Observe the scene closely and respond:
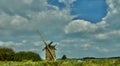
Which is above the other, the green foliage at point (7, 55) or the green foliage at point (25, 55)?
the green foliage at point (7, 55)

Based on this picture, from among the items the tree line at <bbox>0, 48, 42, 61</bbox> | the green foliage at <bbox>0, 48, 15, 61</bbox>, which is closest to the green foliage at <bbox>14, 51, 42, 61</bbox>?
the tree line at <bbox>0, 48, 42, 61</bbox>

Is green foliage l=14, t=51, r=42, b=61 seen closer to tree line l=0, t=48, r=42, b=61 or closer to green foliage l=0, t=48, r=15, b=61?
tree line l=0, t=48, r=42, b=61

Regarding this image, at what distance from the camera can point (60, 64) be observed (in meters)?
35.4

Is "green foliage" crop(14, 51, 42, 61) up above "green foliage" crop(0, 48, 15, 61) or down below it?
below

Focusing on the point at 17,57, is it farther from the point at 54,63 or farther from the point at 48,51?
the point at 54,63

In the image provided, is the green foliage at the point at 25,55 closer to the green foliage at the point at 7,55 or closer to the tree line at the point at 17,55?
the tree line at the point at 17,55

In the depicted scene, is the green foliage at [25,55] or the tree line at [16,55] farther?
the green foliage at [25,55]

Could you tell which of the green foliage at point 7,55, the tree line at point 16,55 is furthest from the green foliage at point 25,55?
the green foliage at point 7,55

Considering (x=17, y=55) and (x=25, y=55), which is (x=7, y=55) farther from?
→ (x=25, y=55)

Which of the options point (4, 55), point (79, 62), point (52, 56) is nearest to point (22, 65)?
point (79, 62)

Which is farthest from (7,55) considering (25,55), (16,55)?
(25,55)

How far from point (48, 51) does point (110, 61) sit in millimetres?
40340

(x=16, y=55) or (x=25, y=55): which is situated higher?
(x=16, y=55)

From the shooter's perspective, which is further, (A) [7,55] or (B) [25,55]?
(A) [7,55]
